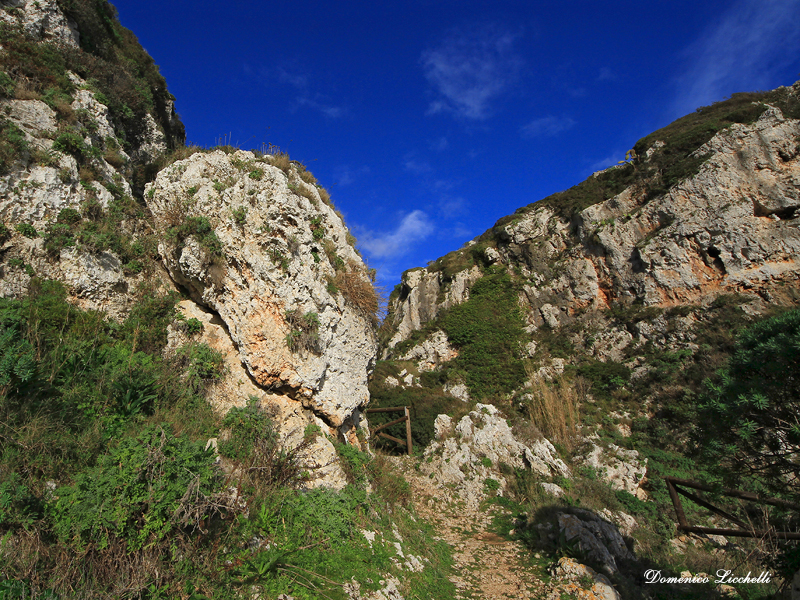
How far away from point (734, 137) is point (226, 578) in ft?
82.1

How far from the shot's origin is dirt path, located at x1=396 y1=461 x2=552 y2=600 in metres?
6.04

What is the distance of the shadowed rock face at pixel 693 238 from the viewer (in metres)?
15.6

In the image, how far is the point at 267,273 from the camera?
6.78m

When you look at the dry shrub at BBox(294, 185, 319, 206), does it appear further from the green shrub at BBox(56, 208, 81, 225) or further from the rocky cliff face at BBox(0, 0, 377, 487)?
the green shrub at BBox(56, 208, 81, 225)

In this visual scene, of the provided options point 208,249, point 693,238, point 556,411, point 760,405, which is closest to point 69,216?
point 208,249

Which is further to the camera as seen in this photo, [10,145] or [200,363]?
[10,145]

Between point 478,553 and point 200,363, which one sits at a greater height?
point 200,363

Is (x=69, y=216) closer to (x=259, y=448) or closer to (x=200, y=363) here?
(x=200, y=363)

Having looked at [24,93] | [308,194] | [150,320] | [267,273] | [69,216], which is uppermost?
[24,93]

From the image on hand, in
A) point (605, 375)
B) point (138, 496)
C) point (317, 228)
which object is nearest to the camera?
point (138, 496)

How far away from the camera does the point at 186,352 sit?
6.30 m

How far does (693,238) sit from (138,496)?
2177cm

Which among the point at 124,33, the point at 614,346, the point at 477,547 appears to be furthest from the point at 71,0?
the point at 614,346

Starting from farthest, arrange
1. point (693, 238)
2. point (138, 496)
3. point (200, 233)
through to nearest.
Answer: point (693, 238), point (200, 233), point (138, 496)
